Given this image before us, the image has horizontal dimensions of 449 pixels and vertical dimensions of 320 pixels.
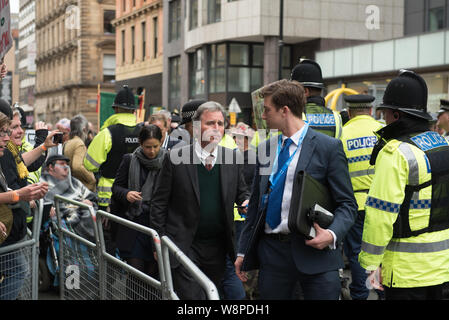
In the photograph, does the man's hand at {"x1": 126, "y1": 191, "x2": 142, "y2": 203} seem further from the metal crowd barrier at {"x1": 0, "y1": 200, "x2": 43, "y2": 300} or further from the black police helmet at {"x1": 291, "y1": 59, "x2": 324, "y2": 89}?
the black police helmet at {"x1": 291, "y1": 59, "x2": 324, "y2": 89}

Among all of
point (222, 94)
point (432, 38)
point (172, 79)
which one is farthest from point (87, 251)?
point (172, 79)

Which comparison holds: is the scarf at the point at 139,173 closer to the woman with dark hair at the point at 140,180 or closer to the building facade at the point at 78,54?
the woman with dark hair at the point at 140,180

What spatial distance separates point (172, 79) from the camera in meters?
42.4

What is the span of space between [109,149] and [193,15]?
30829mm

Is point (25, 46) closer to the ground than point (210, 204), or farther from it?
farther from it

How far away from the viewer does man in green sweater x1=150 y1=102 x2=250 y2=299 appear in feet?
16.1

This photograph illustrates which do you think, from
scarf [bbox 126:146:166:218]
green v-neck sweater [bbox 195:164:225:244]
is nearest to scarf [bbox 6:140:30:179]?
scarf [bbox 126:146:166:218]

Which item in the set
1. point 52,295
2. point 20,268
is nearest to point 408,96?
point 20,268

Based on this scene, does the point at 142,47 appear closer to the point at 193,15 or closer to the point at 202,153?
the point at 193,15

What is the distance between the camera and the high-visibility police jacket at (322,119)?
6349 mm

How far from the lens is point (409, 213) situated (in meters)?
3.90

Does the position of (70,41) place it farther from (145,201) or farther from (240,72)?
(145,201)

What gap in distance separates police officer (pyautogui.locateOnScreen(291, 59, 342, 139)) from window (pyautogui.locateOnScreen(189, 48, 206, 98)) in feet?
101

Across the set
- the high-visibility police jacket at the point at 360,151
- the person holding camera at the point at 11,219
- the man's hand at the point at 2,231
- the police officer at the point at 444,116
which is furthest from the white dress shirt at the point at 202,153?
the police officer at the point at 444,116
